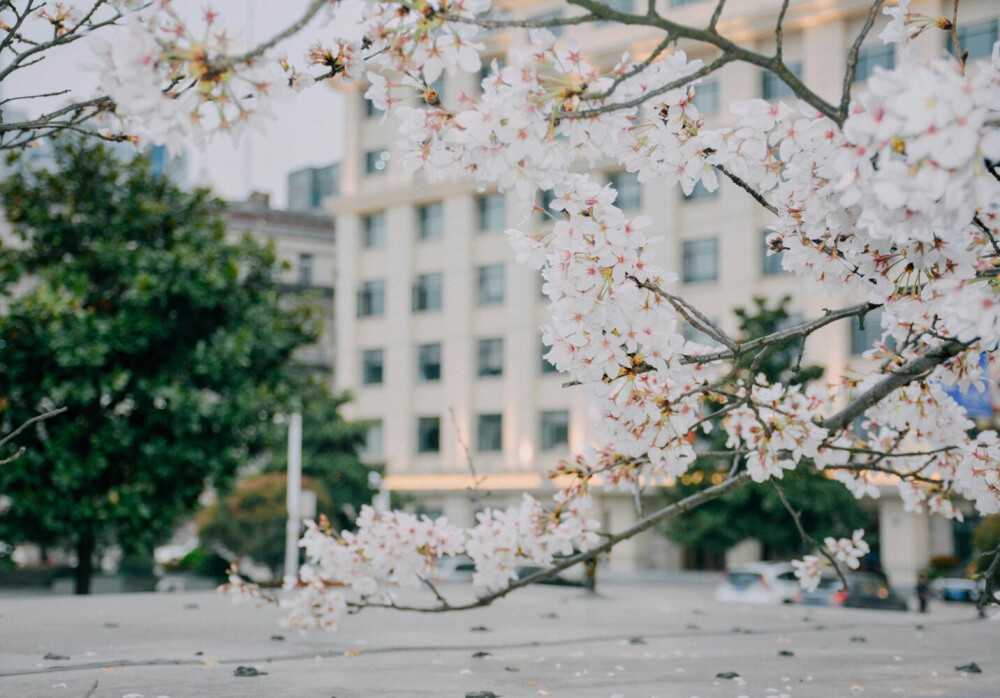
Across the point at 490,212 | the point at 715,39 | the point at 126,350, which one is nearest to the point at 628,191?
the point at 490,212

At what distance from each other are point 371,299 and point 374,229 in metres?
3.13

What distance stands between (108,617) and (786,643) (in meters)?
7.39

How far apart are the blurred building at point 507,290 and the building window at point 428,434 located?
0.20ft

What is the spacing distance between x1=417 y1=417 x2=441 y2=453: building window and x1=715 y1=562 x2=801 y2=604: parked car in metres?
21.3

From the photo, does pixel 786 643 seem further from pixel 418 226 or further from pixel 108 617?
pixel 418 226

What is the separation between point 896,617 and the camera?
17.8 m

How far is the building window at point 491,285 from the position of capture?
45125mm

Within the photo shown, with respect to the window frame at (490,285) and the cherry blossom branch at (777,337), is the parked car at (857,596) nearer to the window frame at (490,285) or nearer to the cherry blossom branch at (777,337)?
the cherry blossom branch at (777,337)

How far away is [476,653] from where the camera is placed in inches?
370

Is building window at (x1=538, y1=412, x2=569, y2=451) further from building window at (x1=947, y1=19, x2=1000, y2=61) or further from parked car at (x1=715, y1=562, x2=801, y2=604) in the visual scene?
building window at (x1=947, y1=19, x2=1000, y2=61)

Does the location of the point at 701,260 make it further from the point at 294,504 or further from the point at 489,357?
the point at 294,504

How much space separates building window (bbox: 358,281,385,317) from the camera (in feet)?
158

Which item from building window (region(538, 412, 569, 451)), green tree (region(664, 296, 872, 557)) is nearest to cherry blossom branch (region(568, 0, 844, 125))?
green tree (region(664, 296, 872, 557))

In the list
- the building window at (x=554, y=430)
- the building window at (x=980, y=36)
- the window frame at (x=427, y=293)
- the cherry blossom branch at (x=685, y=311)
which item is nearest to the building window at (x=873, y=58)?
the building window at (x=980, y=36)
